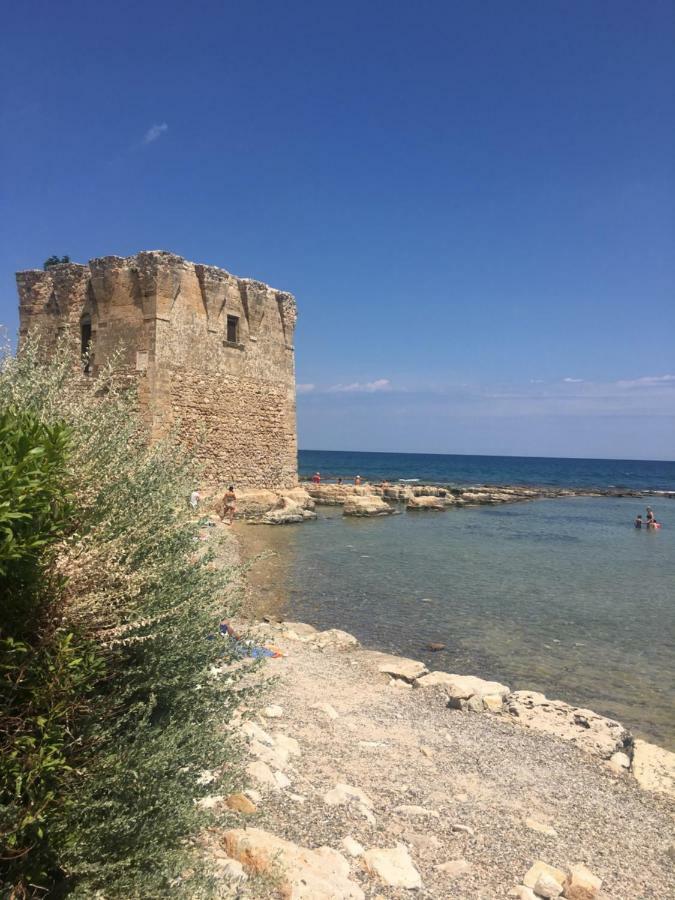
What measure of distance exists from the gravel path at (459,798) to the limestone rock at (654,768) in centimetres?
13

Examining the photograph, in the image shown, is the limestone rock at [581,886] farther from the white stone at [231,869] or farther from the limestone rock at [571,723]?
the limestone rock at [571,723]

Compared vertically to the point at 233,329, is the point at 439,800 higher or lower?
lower

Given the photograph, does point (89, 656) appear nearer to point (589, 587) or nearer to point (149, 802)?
point (149, 802)

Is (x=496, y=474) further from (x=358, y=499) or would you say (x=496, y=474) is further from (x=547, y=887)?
(x=547, y=887)

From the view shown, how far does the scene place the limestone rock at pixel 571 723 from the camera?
18.1 feet

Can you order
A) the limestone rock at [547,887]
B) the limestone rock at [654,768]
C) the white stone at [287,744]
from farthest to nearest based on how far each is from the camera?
the limestone rock at [654,768], the white stone at [287,744], the limestone rock at [547,887]

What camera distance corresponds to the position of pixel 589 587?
1362cm

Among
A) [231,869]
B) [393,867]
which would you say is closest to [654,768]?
[393,867]

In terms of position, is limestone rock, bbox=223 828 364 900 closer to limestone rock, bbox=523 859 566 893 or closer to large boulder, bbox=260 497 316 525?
limestone rock, bbox=523 859 566 893

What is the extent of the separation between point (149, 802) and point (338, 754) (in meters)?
2.49

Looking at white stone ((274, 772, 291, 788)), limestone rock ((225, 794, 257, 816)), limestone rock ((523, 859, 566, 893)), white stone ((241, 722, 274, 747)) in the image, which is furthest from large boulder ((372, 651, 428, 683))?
limestone rock ((225, 794, 257, 816))

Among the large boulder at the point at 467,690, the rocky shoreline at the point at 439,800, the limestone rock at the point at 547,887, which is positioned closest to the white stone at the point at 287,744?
the rocky shoreline at the point at 439,800

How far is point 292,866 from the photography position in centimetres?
287

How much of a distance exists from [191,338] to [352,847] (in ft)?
45.1
